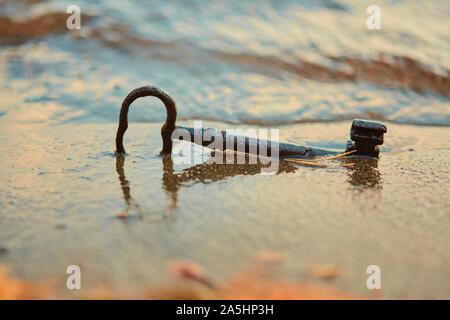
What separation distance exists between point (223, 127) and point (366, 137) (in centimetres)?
126

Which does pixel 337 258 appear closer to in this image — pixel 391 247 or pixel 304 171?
pixel 391 247

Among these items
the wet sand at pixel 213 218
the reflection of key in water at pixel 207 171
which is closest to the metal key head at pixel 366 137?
the wet sand at pixel 213 218

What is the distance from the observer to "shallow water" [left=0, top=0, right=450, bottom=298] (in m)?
1.29

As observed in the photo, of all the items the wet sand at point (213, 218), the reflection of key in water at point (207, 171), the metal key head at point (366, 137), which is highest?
the metal key head at point (366, 137)

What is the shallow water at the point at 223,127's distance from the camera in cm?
129

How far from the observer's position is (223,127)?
10.4ft

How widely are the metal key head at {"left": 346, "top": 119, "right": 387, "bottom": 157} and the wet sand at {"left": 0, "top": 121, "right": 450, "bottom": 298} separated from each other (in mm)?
89

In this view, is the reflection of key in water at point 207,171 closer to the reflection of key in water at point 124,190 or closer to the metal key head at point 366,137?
the reflection of key in water at point 124,190

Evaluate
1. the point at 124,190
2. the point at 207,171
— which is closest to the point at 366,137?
the point at 207,171

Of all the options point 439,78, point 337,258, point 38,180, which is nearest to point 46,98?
point 38,180

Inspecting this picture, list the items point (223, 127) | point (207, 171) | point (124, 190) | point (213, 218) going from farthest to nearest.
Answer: point (223, 127)
point (207, 171)
point (124, 190)
point (213, 218)

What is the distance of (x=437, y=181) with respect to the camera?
6.57 feet

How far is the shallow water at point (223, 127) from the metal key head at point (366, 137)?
0.13 metres

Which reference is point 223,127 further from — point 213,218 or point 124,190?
point 213,218
